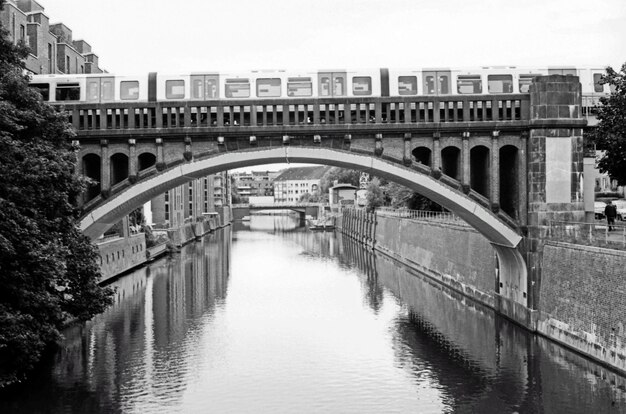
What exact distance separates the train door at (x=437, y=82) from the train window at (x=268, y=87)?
6446mm

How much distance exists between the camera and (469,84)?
103ft

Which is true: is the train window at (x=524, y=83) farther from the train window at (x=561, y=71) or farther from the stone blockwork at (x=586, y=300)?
the stone blockwork at (x=586, y=300)

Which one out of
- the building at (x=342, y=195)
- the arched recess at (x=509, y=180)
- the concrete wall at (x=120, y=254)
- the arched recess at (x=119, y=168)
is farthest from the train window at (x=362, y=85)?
the building at (x=342, y=195)

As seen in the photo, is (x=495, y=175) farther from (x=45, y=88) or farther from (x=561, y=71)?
(x=45, y=88)

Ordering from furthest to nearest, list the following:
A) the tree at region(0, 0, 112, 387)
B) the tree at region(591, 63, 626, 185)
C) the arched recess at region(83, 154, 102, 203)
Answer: the arched recess at region(83, 154, 102, 203), the tree at region(591, 63, 626, 185), the tree at region(0, 0, 112, 387)

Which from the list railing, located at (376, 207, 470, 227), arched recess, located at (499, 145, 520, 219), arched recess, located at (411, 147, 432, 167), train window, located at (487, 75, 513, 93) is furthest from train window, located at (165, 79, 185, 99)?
railing, located at (376, 207, 470, 227)

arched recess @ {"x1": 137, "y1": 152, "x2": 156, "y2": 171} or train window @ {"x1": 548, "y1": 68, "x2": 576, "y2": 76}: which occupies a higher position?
train window @ {"x1": 548, "y1": 68, "x2": 576, "y2": 76}

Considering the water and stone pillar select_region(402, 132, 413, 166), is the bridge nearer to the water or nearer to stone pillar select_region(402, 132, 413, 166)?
the water

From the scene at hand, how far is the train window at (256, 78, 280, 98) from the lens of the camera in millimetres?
31234

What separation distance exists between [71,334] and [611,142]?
24733 millimetres

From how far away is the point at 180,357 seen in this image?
28688 millimetres

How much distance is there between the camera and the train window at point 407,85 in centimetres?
3128

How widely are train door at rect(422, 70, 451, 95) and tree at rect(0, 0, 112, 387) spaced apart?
49.5ft

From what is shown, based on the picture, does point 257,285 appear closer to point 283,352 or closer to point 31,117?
point 283,352
